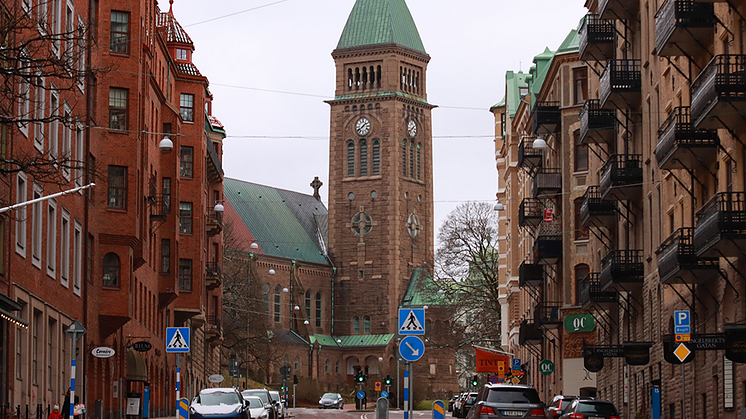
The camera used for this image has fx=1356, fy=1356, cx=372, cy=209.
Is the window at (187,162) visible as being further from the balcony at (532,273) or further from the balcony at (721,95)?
the balcony at (721,95)

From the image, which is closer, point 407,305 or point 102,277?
point 102,277

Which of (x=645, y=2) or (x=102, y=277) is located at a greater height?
(x=645, y=2)

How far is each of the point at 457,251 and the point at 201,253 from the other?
702 inches

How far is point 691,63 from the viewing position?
108ft

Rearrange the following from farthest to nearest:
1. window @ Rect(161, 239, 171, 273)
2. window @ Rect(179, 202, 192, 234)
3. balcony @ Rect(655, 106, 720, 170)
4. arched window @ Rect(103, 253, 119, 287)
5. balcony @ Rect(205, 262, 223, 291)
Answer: balcony @ Rect(205, 262, 223, 291)
window @ Rect(179, 202, 192, 234)
window @ Rect(161, 239, 171, 273)
arched window @ Rect(103, 253, 119, 287)
balcony @ Rect(655, 106, 720, 170)

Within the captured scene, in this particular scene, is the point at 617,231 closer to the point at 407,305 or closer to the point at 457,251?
the point at 457,251

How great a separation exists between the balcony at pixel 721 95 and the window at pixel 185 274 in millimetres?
38021

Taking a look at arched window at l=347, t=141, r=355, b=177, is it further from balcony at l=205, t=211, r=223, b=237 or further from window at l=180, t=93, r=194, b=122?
window at l=180, t=93, r=194, b=122

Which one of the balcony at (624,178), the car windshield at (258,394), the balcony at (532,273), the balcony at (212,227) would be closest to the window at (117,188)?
the car windshield at (258,394)

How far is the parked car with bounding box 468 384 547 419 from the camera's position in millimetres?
28359

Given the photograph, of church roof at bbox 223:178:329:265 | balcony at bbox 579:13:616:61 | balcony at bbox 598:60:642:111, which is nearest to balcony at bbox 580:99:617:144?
balcony at bbox 598:60:642:111

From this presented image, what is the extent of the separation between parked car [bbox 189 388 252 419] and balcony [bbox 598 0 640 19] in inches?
655

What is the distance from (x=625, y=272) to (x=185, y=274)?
2856 cm

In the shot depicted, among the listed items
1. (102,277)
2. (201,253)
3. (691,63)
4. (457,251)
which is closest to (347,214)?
(457,251)
